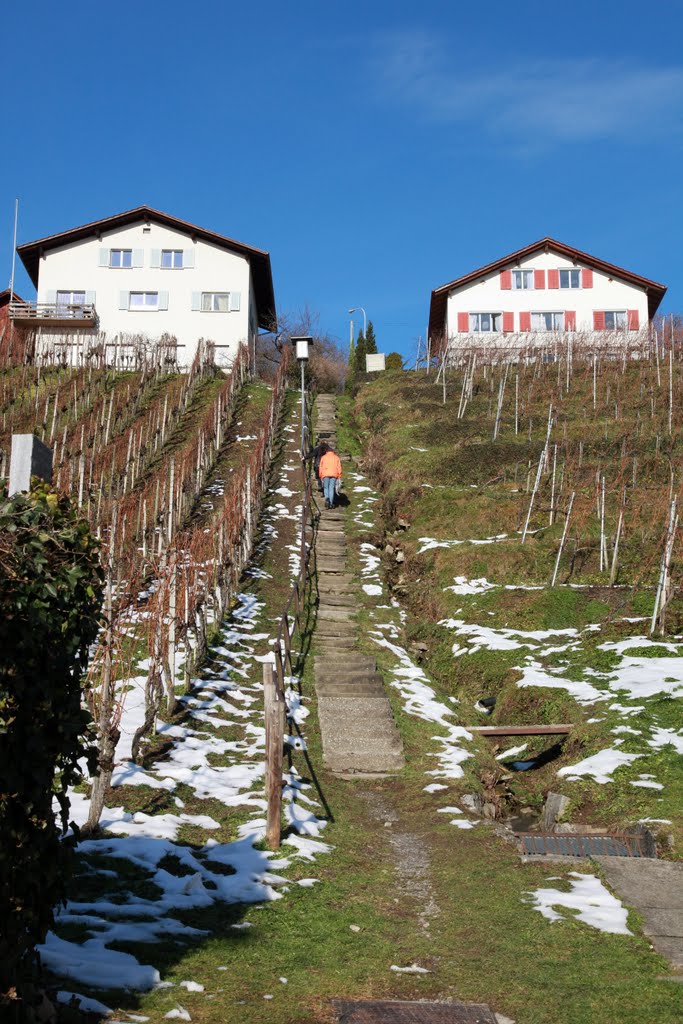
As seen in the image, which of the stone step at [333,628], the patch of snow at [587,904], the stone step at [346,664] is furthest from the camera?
the stone step at [333,628]

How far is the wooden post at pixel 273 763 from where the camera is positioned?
7176mm

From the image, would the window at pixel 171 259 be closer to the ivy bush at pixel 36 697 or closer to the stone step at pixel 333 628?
the stone step at pixel 333 628

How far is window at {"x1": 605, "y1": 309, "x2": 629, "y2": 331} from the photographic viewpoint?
1625 inches

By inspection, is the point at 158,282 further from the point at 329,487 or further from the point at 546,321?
the point at 329,487

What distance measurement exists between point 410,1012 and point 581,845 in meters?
3.26

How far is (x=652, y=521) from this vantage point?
16594 mm

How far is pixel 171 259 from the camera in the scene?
4134cm

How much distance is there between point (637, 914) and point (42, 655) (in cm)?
419

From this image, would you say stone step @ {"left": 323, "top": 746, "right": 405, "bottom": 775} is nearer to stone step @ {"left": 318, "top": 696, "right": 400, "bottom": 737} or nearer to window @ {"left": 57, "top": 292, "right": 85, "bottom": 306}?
stone step @ {"left": 318, "top": 696, "right": 400, "bottom": 737}

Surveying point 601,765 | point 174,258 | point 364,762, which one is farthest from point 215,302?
point 601,765

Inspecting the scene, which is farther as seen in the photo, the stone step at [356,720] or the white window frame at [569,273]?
the white window frame at [569,273]

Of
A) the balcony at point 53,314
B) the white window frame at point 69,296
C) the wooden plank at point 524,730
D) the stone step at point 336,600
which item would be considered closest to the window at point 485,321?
the balcony at point 53,314

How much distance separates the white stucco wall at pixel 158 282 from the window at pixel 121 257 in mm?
204

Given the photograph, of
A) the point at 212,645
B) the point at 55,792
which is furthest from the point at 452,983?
the point at 212,645
